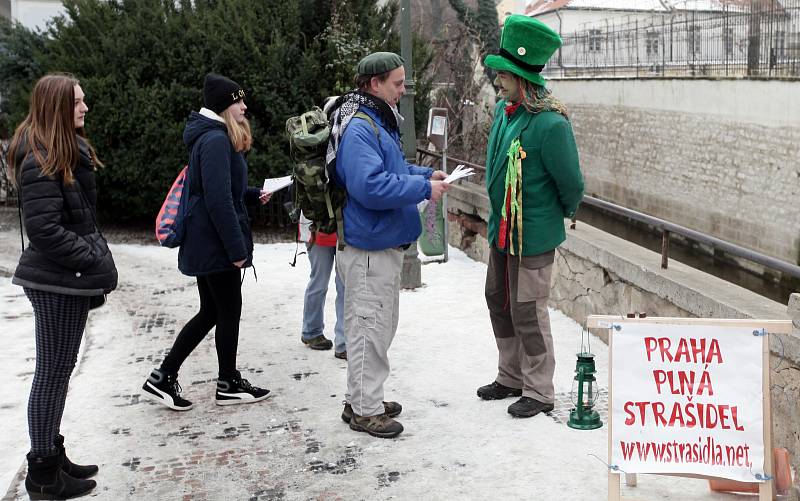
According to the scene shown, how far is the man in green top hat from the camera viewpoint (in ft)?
14.5

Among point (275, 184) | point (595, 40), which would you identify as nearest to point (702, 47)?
point (595, 40)

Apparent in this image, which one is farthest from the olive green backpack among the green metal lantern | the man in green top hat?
the green metal lantern

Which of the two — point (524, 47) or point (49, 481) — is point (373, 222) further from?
point (49, 481)

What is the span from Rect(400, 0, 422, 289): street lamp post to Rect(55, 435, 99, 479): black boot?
376cm

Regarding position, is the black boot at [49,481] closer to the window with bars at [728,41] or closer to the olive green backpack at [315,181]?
the olive green backpack at [315,181]

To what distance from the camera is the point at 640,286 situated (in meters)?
5.41

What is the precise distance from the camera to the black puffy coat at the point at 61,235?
365 centimetres

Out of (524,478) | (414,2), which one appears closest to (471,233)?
(524,478)

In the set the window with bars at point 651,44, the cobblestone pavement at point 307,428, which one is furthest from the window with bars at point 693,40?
the cobblestone pavement at point 307,428

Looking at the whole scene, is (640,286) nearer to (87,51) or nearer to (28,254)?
(28,254)

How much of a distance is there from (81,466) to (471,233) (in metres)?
5.48

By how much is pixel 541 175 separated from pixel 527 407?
1236mm

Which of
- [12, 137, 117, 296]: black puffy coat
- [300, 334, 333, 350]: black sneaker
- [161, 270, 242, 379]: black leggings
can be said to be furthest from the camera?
[300, 334, 333, 350]: black sneaker

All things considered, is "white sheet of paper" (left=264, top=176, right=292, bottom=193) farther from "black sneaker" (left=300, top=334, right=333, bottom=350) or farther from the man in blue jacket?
"black sneaker" (left=300, top=334, right=333, bottom=350)
